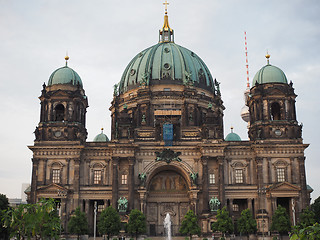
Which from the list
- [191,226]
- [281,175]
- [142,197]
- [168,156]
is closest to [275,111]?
[281,175]

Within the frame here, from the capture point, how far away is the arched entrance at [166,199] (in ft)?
223

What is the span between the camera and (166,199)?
68.9 metres

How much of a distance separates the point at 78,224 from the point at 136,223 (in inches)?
307

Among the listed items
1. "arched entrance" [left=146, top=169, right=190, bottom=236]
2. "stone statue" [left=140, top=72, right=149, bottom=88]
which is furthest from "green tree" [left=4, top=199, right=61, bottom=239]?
"stone statue" [left=140, top=72, right=149, bottom=88]

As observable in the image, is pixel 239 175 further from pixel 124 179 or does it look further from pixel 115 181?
pixel 115 181

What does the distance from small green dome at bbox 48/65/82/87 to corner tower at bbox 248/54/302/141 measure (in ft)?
94.7

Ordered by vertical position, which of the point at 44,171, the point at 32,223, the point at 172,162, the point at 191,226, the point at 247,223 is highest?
the point at 172,162

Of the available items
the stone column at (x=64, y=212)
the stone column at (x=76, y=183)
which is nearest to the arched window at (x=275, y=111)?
the stone column at (x=76, y=183)

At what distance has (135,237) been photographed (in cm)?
6153

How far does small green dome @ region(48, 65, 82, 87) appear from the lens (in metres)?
69.1

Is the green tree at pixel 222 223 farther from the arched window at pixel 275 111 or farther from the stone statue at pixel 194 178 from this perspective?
the arched window at pixel 275 111

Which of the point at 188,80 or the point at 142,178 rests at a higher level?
the point at 188,80

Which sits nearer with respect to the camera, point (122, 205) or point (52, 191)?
point (122, 205)

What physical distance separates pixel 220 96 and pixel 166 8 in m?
23.5
